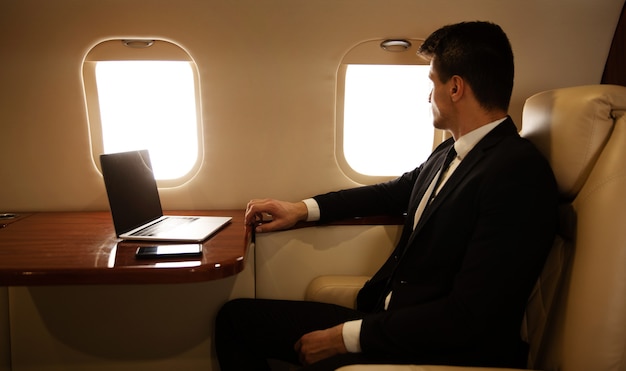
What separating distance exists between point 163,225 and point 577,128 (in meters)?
1.35

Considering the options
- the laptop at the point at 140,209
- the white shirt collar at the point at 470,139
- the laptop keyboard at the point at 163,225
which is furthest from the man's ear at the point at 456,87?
the laptop keyboard at the point at 163,225

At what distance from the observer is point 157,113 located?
1807 mm

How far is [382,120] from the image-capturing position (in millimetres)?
1938

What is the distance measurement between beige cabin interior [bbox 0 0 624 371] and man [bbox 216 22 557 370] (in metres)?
0.29

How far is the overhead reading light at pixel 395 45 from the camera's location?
1.66 metres

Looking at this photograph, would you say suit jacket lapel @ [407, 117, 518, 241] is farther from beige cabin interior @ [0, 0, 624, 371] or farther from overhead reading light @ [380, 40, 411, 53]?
overhead reading light @ [380, 40, 411, 53]

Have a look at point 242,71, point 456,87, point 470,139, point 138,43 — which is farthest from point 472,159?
point 138,43

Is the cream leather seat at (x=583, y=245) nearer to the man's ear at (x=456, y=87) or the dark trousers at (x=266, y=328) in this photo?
the man's ear at (x=456, y=87)

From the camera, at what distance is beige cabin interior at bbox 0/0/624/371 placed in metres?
1.61

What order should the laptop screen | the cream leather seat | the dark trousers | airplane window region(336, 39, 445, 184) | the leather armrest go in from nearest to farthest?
the cream leather seat, the laptop screen, the dark trousers, the leather armrest, airplane window region(336, 39, 445, 184)

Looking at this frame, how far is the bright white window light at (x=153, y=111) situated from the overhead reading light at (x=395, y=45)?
875 mm

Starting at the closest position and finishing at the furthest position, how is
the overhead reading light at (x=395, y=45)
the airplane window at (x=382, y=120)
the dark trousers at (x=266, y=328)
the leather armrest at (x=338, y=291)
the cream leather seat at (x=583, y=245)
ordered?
the cream leather seat at (x=583, y=245)
the dark trousers at (x=266, y=328)
the leather armrest at (x=338, y=291)
the overhead reading light at (x=395, y=45)
the airplane window at (x=382, y=120)

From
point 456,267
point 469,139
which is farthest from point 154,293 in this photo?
point 469,139

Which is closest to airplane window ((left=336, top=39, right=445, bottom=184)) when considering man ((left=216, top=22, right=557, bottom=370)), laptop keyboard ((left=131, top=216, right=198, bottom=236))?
man ((left=216, top=22, right=557, bottom=370))
